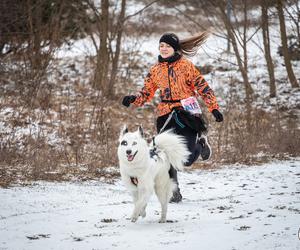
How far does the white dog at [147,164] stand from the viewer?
193 inches

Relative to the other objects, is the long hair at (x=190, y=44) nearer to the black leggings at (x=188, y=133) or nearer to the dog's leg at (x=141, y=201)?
the black leggings at (x=188, y=133)

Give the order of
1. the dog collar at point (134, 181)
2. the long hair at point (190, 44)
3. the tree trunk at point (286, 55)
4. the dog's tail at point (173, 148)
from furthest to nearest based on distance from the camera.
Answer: the tree trunk at point (286, 55) → the long hair at point (190, 44) → the dog's tail at point (173, 148) → the dog collar at point (134, 181)

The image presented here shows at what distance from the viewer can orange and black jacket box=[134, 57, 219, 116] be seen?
5738 mm

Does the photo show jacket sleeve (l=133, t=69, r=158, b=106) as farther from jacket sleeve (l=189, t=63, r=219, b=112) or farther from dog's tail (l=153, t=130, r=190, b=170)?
dog's tail (l=153, t=130, r=190, b=170)

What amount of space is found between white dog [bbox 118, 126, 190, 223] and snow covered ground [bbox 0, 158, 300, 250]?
0.83 ft

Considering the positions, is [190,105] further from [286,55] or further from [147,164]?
[286,55]

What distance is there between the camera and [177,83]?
18.8 ft

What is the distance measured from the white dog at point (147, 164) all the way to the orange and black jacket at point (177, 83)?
2.10 ft

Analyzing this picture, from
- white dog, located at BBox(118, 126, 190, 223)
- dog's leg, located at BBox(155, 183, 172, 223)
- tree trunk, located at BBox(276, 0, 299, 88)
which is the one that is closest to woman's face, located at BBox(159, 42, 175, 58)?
white dog, located at BBox(118, 126, 190, 223)

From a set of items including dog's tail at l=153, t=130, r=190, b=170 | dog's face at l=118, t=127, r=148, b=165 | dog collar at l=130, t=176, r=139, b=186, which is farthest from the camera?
dog's tail at l=153, t=130, r=190, b=170

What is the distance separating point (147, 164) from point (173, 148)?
413 mm

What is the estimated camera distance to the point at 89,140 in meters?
10.0

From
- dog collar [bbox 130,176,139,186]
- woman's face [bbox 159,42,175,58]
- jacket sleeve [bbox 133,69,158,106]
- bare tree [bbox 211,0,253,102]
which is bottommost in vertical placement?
dog collar [bbox 130,176,139,186]

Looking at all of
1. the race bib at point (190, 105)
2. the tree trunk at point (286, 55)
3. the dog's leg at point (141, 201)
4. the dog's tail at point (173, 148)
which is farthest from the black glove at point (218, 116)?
the tree trunk at point (286, 55)
